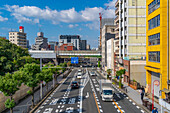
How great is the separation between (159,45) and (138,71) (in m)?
17.2

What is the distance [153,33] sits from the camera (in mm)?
30688

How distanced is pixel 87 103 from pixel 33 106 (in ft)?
26.3

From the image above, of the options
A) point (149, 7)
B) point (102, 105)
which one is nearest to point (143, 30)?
point (149, 7)

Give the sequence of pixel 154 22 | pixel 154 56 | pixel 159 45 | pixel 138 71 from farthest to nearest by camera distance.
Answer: pixel 138 71 < pixel 154 56 < pixel 154 22 < pixel 159 45

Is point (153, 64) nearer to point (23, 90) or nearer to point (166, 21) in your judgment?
point (166, 21)

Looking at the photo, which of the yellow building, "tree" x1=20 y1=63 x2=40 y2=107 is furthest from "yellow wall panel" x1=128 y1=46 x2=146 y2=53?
"tree" x1=20 y1=63 x2=40 y2=107

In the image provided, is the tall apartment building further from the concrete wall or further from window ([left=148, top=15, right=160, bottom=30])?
window ([left=148, top=15, right=160, bottom=30])

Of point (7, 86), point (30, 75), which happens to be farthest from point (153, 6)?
point (7, 86)

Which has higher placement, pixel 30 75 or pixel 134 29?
pixel 134 29

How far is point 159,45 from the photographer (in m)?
28.0

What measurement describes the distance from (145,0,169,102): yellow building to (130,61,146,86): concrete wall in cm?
976

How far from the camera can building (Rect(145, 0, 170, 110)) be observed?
26.7 metres

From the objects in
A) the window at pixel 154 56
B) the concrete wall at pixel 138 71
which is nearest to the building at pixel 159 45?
the window at pixel 154 56

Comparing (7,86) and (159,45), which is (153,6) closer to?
(159,45)
